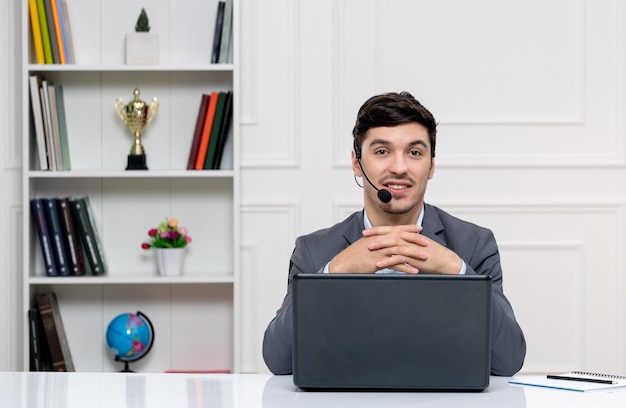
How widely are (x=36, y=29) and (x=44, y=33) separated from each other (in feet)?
Result: 0.11

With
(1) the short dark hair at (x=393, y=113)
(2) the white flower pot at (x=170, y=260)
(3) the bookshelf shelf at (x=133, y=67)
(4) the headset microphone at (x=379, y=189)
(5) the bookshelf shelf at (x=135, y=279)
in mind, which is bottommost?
(5) the bookshelf shelf at (x=135, y=279)

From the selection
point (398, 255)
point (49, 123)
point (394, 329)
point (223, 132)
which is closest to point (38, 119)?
point (49, 123)

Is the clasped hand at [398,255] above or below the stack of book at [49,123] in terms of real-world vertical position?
below

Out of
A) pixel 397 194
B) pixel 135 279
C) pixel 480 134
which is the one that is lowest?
pixel 135 279

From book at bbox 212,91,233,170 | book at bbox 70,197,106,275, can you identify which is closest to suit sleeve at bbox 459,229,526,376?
book at bbox 212,91,233,170

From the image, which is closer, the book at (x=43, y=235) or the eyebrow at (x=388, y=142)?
the eyebrow at (x=388, y=142)

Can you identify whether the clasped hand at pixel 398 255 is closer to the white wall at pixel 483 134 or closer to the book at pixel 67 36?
the white wall at pixel 483 134

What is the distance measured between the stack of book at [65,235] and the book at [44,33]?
1.88 feet

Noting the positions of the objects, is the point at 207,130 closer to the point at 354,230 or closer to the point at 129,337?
the point at 129,337

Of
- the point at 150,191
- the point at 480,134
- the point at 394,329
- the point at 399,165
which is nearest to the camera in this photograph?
the point at 394,329

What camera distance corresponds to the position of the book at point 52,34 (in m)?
3.49

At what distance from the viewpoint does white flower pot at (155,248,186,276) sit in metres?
3.51

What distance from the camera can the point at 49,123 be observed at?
3492mm

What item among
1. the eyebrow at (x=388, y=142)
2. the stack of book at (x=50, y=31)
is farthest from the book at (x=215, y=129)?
the eyebrow at (x=388, y=142)
